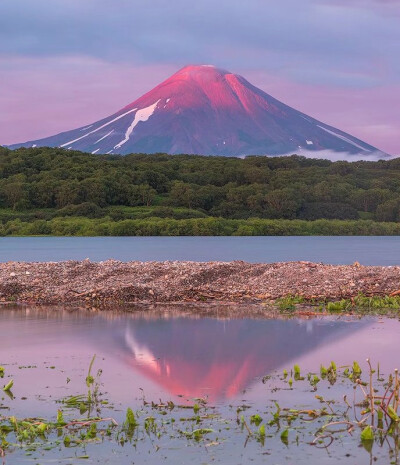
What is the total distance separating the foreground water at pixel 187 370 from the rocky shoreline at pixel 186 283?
4.09 m

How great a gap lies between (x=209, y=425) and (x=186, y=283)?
21985mm

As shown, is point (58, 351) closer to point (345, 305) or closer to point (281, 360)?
point (281, 360)

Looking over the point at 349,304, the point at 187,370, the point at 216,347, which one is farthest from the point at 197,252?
the point at 187,370

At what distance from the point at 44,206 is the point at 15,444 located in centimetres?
15810

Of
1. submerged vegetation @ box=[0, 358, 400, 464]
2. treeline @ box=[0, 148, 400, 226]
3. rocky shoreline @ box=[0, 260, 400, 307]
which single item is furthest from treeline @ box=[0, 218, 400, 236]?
submerged vegetation @ box=[0, 358, 400, 464]

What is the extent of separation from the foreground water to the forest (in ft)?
408

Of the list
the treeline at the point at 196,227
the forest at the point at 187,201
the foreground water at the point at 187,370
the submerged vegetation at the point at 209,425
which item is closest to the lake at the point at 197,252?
the treeline at the point at 196,227

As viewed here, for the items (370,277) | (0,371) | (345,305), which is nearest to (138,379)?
(0,371)

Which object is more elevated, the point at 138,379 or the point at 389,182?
the point at 389,182

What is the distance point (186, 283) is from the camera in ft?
111

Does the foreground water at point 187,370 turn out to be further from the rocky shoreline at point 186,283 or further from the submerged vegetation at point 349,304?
the rocky shoreline at point 186,283

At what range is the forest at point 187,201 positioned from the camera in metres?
156

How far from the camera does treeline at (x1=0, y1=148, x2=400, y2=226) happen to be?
162 meters

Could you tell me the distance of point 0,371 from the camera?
53.4 feet
